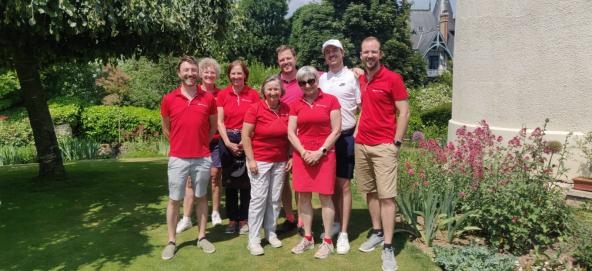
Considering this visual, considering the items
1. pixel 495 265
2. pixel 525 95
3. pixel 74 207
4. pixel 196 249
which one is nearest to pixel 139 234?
A: pixel 196 249

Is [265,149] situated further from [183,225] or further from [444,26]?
[444,26]

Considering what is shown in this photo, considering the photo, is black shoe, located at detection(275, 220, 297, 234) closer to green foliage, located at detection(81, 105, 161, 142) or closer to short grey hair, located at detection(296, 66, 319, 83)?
short grey hair, located at detection(296, 66, 319, 83)

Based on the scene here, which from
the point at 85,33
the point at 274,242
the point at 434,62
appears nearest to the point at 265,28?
the point at 434,62

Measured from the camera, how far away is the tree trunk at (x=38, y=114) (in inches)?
262

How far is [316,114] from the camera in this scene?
404cm

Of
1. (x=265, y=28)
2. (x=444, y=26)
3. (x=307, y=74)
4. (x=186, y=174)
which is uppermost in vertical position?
(x=444, y=26)

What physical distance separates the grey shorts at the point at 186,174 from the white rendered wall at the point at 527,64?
192 inches

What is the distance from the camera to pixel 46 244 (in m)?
4.63

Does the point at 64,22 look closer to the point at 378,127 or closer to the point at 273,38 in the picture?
the point at 378,127

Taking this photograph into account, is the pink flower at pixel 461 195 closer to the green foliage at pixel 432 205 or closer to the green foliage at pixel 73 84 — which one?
the green foliage at pixel 432 205

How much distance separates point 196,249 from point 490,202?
10.1 ft

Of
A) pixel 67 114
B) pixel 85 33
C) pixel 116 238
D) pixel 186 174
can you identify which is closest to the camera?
pixel 186 174

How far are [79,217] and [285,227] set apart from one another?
265 centimetres

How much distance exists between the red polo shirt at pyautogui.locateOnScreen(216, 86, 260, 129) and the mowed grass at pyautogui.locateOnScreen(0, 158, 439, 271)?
50.5 inches
